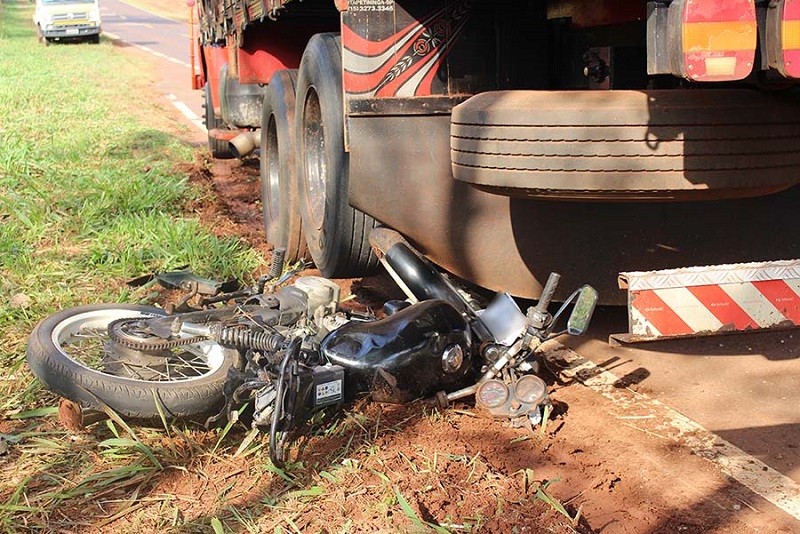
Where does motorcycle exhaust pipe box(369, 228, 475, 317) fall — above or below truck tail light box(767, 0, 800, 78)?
below

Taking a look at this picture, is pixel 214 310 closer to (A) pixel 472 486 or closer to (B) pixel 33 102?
(A) pixel 472 486

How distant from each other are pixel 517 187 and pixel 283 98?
270 cm

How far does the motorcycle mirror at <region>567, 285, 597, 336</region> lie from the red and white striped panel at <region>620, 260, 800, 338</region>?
0.17 metres

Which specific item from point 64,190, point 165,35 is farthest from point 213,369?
point 165,35

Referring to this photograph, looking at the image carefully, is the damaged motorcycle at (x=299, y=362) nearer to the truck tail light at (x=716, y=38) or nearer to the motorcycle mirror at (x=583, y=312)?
the motorcycle mirror at (x=583, y=312)

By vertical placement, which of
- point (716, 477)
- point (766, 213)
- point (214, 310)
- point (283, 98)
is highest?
point (283, 98)

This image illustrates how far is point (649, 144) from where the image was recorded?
8.95 ft

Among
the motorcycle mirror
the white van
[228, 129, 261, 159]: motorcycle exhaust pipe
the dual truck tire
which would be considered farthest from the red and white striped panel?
the white van

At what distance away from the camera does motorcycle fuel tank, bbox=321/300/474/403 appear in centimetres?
311

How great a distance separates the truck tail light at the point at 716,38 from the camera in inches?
98.0

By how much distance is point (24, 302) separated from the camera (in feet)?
14.8

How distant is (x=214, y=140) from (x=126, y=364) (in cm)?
611

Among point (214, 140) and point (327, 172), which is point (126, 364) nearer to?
point (327, 172)

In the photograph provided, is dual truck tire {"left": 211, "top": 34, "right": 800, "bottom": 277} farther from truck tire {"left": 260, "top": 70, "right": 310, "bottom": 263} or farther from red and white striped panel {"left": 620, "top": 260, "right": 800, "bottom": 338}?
truck tire {"left": 260, "top": 70, "right": 310, "bottom": 263}
